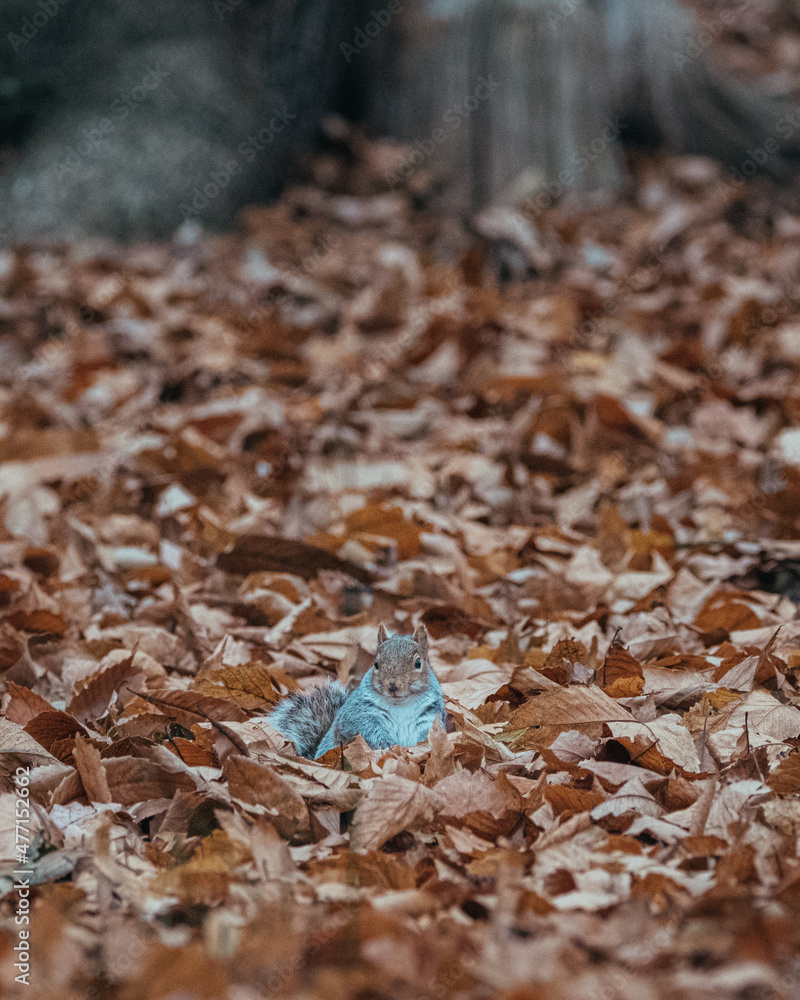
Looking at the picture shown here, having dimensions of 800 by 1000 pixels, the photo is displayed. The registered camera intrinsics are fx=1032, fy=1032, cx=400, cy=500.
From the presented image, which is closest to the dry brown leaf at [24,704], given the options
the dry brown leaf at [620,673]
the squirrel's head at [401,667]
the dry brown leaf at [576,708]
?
the squirrel's head at [401,667]

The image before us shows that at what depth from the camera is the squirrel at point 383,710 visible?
2496 millimetres

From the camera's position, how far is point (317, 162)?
704cm

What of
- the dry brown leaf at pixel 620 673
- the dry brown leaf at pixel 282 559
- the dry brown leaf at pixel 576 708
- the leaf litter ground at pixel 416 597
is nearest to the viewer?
the leaf litter ground at pixel 416 597

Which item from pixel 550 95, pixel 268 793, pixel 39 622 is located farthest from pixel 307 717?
pixel 550 95

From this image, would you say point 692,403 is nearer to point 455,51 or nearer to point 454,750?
point 454,750

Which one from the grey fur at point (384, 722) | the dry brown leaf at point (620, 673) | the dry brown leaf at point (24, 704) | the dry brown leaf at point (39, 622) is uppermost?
the dry brown leaf at point (24, 704)

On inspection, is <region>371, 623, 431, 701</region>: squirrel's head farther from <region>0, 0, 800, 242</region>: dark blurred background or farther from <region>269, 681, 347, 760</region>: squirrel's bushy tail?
<region>0, 0, 800, 242</region>: dark blurred background

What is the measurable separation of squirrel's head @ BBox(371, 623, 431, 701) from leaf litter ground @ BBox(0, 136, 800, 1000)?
0.15 m

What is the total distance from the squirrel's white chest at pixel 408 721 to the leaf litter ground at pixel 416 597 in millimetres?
115

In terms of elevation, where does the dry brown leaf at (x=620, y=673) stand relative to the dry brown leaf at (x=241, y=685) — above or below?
below

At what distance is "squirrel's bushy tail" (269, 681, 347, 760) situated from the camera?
2.49m

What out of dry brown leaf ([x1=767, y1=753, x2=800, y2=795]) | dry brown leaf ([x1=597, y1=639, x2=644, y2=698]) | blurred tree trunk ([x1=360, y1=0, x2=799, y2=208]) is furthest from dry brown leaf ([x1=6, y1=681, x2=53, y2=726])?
blurred tree trunk ([x1=360, y1=0, x2=799, y2=208])

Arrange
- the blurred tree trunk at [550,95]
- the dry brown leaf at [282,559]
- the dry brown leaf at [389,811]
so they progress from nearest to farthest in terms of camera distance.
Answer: the dry brown leaf at [389,811]
the dry brown leaf at [282,559]
the blurred tree trunk at [550,95]

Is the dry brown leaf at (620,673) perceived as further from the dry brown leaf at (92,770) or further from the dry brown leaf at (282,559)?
the dry brown leaf at (92,770)
